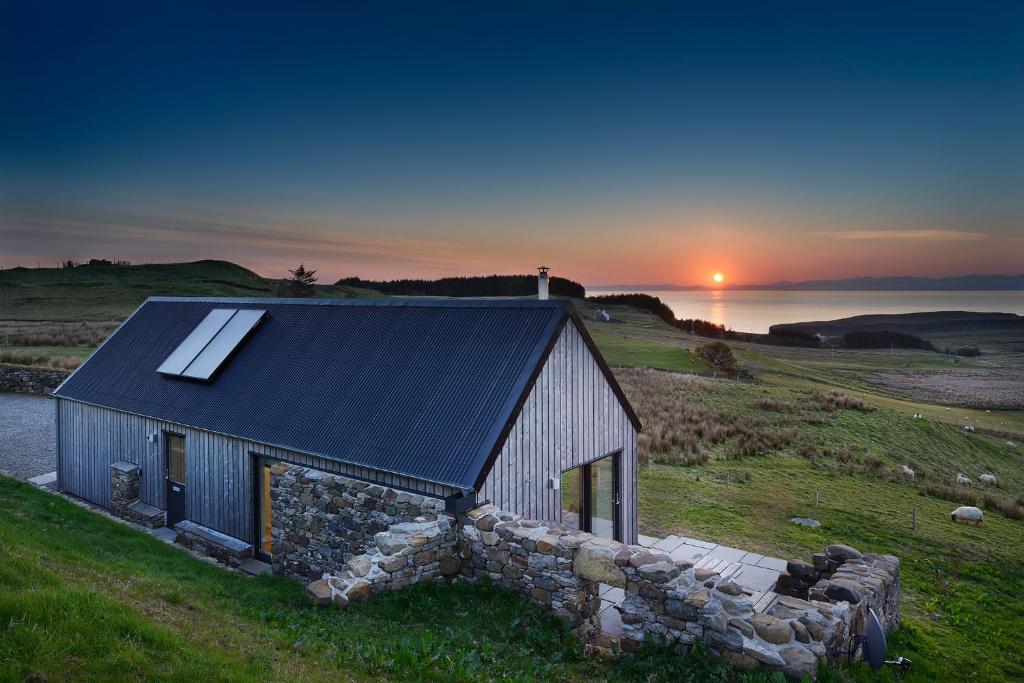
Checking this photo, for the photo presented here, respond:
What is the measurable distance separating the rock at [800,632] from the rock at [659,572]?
1.26 meters

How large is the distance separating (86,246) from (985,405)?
78911 mm

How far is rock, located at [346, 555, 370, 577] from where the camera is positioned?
744 cm

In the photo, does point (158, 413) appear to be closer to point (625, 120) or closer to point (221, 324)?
point (221, 324)

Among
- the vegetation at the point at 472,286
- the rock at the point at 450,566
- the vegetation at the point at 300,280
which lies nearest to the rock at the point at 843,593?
the rock at the point at 450,566

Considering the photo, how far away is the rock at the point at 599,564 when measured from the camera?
682 cm

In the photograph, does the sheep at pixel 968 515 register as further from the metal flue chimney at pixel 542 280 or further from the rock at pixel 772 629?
the rock at pixel 772 629

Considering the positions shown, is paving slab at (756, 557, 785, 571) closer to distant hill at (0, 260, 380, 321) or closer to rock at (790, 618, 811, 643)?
A: rock at (790, 618, 811, 643)

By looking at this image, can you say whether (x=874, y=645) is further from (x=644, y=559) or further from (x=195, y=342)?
(x=195, y=342)

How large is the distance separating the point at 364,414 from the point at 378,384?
27.8 inches

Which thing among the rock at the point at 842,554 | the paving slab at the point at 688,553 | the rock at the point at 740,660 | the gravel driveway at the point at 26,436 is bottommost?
the paving slab at the point at 688,553

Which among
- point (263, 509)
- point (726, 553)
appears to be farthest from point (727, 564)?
point (263, 509)

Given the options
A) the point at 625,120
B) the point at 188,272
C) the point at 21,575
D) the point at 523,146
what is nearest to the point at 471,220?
the point at 523,146

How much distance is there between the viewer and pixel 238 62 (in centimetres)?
2523

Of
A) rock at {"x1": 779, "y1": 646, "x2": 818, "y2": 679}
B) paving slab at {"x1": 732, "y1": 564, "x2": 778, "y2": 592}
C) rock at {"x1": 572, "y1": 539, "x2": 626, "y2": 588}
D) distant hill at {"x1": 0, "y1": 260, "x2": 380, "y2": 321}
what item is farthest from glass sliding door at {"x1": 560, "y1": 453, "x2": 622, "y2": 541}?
distant hill at {"x1": 0, "y1": 260, "x2": 380, "y2": 321}
